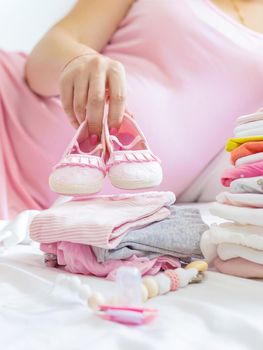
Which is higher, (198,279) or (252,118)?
(252,118)

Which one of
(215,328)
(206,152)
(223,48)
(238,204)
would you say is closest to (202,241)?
(238,204)

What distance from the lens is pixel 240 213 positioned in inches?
25.6

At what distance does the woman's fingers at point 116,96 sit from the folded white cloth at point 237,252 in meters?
0.25

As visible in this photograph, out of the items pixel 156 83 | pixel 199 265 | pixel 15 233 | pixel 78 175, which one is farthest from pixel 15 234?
pixel 156 83

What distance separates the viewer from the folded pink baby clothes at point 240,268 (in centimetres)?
65

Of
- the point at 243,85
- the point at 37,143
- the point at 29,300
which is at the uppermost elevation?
the point at 243,85

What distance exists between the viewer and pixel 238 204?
2.21 feet

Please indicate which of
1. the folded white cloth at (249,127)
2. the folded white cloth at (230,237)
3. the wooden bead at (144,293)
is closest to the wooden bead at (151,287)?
the wooden bead at (144,293)

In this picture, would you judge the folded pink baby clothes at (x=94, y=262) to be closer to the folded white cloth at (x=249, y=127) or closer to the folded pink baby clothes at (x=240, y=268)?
the folded pink baby clothes at (x=240, y=268)

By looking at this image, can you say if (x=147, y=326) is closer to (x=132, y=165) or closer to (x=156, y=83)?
(x=132, y=165)

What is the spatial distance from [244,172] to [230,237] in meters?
0.08

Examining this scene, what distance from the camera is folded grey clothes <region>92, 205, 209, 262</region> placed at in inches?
25.6

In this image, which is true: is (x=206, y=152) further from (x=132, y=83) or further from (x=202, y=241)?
(x=202, y=241)

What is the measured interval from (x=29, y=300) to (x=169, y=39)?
1007mm
